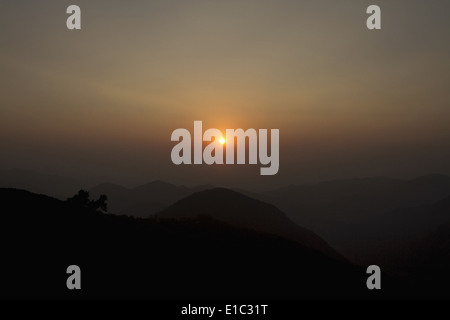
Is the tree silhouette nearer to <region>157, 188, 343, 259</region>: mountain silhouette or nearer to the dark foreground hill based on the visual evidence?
the dark foreground hill

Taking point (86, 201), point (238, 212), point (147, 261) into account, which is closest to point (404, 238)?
point (238, 212)

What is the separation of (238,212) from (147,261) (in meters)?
92.8

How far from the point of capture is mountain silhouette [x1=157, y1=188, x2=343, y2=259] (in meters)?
101

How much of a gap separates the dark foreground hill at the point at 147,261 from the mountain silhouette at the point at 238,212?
66.4 m

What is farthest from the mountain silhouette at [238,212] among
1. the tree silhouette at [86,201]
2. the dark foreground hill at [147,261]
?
the dark foreground hill at [147,261]

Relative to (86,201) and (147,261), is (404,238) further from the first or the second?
A: (147,261)

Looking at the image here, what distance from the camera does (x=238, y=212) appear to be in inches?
4537

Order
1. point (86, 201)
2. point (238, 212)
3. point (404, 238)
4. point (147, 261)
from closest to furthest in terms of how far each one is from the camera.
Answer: point (147, 261)
point (86, 201)
point (238, 212)
point (404, 238)

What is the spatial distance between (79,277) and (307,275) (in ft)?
54.0

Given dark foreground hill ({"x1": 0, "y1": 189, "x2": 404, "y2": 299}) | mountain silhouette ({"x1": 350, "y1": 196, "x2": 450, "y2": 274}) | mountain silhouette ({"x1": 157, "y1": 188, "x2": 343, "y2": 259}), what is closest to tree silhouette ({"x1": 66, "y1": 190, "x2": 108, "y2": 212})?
dark foreground hill ({"x1": 0, "y1": 189, "x2": 404, "y2": 299})

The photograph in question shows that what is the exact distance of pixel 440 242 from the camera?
309 ft

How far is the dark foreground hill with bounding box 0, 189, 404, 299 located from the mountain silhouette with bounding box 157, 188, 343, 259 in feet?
218
